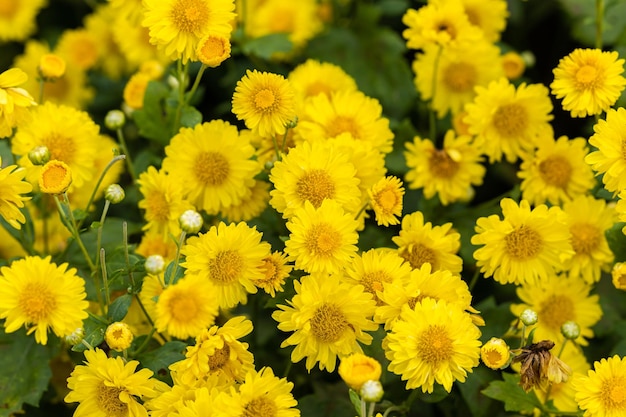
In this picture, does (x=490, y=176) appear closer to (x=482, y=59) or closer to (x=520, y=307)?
(x=482, y=59)

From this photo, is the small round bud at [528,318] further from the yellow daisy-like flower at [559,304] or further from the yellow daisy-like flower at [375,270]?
the yellow daisy-like flower at [559,304]

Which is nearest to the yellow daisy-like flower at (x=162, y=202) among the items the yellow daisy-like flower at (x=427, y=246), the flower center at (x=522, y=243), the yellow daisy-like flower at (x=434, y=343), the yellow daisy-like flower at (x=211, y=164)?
the yellow daisy-like flower at (x=211, y=164)

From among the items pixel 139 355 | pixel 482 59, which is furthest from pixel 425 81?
pixel 139 355

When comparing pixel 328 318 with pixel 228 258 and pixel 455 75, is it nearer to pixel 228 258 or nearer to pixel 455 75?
pixel 228 258

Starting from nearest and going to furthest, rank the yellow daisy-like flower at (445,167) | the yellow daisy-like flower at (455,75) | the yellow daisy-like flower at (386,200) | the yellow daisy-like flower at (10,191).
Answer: the yellow daisy-like flower at (10,191)
the yellow daisy-like flower at (386,200)
the yellow daisy-like flower at (445,167)
the yellow daisy-like flower at (455,75)

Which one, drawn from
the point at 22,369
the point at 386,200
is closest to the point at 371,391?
the point at 386,200

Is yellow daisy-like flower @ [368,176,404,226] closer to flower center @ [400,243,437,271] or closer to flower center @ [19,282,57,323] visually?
flower center @ [400,243,437,271]
